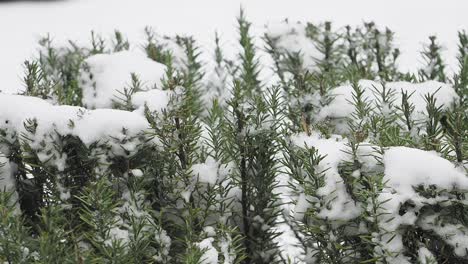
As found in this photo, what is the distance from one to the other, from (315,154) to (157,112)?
39 centimetres

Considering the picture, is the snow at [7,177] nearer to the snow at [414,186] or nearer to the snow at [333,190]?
the snow at [333,190]

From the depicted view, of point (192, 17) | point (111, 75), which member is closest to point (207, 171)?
point (111, 75)

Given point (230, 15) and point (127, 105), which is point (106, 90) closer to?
point (127, 105)

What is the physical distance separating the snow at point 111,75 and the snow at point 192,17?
401cm

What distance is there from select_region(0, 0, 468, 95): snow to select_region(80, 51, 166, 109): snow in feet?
13.1

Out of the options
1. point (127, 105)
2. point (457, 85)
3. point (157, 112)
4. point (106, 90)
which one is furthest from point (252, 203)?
point (457, 85)

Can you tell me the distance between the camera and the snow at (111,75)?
1.68 m

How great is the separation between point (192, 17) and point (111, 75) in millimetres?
5970

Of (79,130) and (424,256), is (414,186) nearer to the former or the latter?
(424,256)

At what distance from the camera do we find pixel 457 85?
168 cm

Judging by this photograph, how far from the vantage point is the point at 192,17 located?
24.7ft

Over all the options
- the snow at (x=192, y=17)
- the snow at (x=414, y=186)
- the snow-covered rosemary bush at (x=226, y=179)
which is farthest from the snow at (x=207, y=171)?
the snow at (x=192, y=17)

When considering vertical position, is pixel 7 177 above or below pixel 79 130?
below

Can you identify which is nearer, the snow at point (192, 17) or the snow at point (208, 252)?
the snow at point (208, 252)
